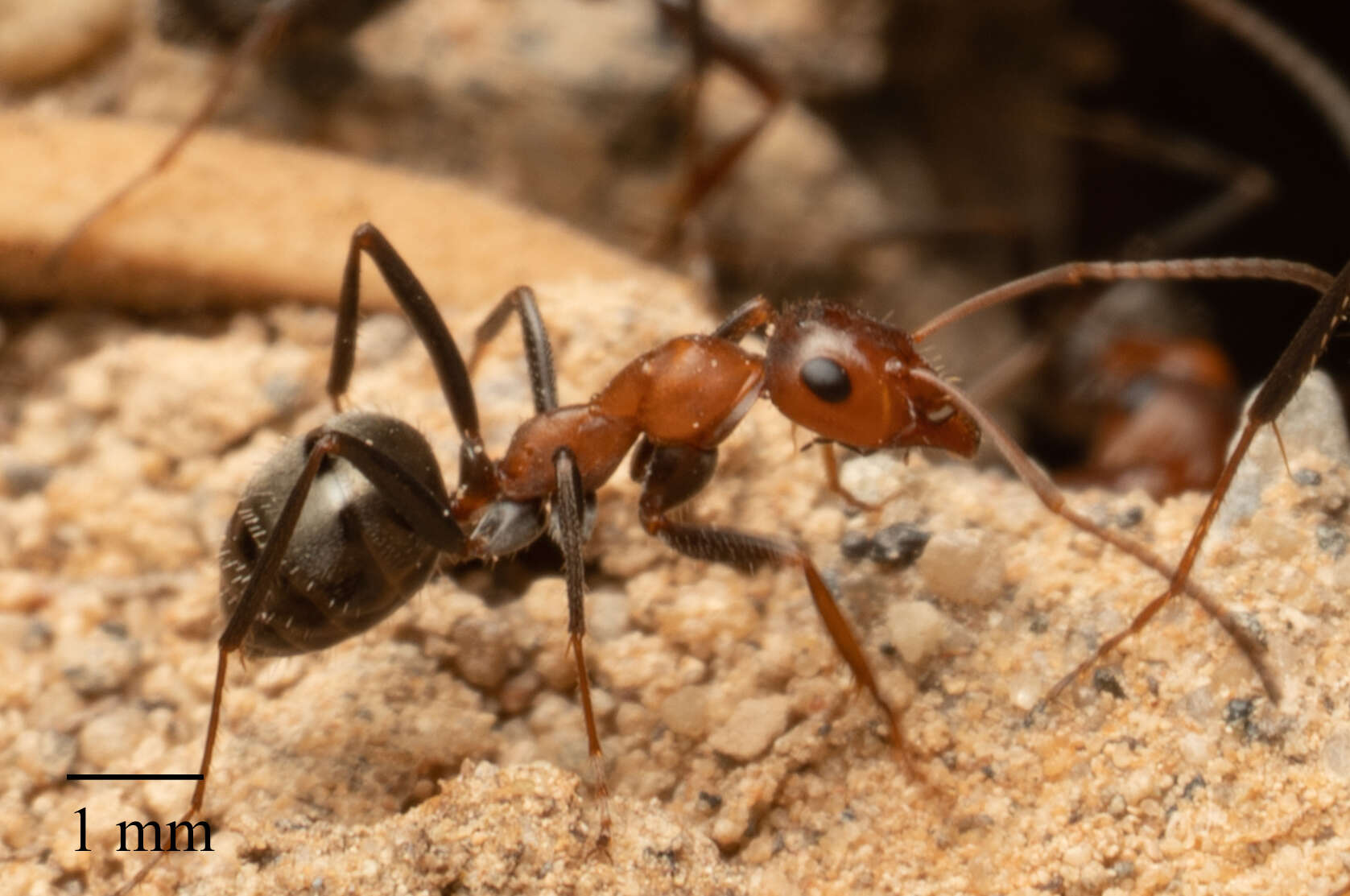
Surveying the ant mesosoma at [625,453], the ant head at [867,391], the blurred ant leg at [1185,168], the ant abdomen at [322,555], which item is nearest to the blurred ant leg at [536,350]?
the ant mesosoma at [625,453]

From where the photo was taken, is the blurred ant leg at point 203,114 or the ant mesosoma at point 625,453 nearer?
the ant mesosoma at point 625,453

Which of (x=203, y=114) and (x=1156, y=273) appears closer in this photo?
(x=1156, y=273)

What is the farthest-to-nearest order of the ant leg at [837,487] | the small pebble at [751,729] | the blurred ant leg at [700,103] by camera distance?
the blurred ant leg at [700,103] → the ant leg at [837,487] → the small pebble at [751,729]

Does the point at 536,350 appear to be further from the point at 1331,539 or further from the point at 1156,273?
the point at 1331,539

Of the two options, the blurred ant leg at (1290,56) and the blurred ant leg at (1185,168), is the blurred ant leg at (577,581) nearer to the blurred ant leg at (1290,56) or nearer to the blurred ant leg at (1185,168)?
the blurred ant leg at (1185,168)

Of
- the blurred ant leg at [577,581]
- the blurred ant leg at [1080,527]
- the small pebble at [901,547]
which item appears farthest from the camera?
Answer: the small pebble at [901,547]

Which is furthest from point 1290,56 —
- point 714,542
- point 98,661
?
point 98,661

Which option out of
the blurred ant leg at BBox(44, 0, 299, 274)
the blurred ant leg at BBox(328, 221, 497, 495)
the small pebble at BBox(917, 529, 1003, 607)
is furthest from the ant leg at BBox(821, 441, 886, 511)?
the blurred ant leg at BBox(44, 0, 299, 274)
